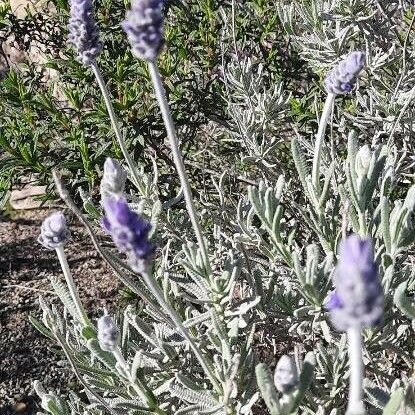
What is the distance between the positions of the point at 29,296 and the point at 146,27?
270 cm

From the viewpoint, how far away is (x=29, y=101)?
250 centimetres

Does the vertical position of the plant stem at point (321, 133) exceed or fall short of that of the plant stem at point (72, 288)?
it exceeds it

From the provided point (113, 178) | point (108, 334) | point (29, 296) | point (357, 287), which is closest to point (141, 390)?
point (108, 334)

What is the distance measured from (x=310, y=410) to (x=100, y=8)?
1879mm

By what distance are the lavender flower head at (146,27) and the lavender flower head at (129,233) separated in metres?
0.27

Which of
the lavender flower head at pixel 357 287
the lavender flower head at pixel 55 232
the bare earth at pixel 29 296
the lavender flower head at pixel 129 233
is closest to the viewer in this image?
A: the lavender flower head at pixel 357 287

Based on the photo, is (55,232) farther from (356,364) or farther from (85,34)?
(356,364)

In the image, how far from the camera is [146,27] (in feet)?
3.60

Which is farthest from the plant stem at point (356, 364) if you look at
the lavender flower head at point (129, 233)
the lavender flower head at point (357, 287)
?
the lavender flower head at point (129, 233)

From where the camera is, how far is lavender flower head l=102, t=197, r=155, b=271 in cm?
104

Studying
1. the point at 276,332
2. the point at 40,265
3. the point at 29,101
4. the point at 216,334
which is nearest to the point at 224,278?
the point at 216,334

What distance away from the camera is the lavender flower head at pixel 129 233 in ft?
3.41

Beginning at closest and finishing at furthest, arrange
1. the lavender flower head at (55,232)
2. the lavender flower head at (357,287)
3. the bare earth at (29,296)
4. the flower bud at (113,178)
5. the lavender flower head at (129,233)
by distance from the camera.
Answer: the lavender flower head at (357,287)
the lavender flower head at (129,233)
the flower bud at (113,178)
the lavender flower head at (55,232)
the bare earth at (29,296)

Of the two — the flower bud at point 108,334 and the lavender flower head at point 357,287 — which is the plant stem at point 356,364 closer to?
the lavender flower head at point 357,287
